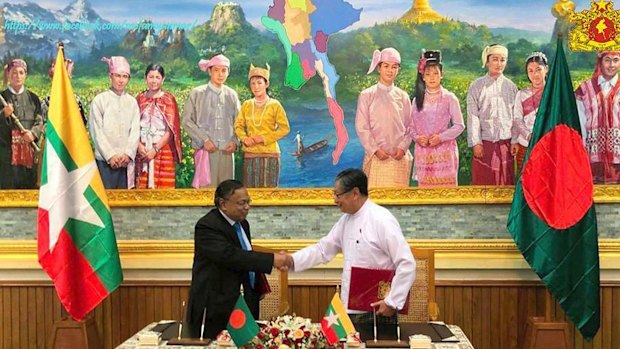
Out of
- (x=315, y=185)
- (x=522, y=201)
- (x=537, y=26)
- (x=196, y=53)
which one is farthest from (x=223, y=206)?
(x=537, y=26)

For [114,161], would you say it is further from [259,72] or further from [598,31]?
[598,31]

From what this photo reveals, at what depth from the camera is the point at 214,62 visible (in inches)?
208

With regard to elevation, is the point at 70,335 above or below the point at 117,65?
below

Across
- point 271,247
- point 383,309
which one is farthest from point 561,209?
point 271,247

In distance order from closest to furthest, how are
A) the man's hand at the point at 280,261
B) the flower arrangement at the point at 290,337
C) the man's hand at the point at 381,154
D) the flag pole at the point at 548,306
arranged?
the flower arrangement at the point at 290,337 < the man's hand at the point at 280,261 < the flag pole at the point at 548,306 < the man's hand at the point at 381,154

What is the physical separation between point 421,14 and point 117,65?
234cm

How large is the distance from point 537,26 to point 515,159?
0.99 metres

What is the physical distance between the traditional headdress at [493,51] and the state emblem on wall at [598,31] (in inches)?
18.5

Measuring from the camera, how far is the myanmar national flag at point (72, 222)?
15.6ft

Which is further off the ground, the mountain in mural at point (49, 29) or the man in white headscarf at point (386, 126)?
the mountain in mural at point (49, 29)

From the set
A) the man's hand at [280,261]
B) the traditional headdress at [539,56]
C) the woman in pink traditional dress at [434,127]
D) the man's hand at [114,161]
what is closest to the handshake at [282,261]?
the man's hand at [280,261]

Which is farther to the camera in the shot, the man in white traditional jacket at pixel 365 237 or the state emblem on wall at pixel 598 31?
the state emblem on wall at pixel 598 31

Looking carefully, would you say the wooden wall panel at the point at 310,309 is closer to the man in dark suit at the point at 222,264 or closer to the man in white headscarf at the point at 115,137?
the man in white headscarf at the point at 115,137

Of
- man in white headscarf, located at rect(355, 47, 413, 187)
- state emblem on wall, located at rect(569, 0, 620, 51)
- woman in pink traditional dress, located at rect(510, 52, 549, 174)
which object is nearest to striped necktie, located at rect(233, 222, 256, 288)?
man in white headscarf, located at rect(355, 47, 413, 187)
